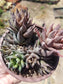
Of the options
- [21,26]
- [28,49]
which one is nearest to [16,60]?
[28,49]

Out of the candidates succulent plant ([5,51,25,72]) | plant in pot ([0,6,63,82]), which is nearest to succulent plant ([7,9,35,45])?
plant in pot ([0,6,63,82])

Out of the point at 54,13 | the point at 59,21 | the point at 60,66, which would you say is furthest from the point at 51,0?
the point at 60,66

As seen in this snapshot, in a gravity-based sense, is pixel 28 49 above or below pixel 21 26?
below

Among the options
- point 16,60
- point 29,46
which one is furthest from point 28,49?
point 16,60

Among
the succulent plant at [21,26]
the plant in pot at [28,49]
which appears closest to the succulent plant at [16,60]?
the plant in pot at [28,49]

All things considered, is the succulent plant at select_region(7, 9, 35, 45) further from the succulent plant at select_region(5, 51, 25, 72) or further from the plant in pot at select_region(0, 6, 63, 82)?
the succulent plant at select_region(5, 51, 25, 72)

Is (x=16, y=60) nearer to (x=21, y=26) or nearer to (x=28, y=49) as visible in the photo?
(x=28, y=49)

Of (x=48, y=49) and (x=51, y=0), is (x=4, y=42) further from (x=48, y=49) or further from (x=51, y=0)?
(x=51, y=0)

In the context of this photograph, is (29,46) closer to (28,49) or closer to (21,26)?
(28,49)

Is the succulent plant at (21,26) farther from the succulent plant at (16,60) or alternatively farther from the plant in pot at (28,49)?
the succulent plant at (16,60)
